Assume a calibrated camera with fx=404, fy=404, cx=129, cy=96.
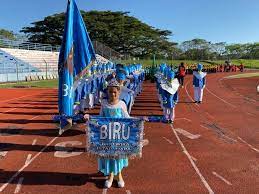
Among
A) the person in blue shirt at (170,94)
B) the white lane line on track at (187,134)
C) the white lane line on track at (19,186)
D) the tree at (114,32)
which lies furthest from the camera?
the tree at (114,32)

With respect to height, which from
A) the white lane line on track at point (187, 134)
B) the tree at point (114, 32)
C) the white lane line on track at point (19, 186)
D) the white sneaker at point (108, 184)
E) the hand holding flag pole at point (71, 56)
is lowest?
the white lane line on track at point (187, 134)

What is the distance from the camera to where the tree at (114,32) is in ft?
258

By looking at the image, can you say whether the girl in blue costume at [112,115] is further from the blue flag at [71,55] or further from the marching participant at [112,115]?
the blue flag at [71,55]

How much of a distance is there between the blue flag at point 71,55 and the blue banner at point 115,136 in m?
3.71

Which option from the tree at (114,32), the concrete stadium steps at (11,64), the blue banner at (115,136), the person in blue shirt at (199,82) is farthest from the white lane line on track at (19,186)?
the tree at (114,32)

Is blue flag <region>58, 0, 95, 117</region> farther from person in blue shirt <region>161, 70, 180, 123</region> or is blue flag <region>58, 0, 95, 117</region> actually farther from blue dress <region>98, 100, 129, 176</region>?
blue dress <region>98, 100, 129, 176</region>

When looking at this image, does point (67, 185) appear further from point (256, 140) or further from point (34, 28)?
point (34, 28)

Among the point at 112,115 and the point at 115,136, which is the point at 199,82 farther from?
the point at 115,136

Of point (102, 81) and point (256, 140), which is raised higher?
point (102, 81)

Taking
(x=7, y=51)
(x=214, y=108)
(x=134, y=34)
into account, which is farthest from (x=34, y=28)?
(x=214, y=108)

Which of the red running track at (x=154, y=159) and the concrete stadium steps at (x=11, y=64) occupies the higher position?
the concrete stadium steps at (x=11, y=64)

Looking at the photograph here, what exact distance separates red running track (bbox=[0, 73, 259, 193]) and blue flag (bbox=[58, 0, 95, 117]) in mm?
1136

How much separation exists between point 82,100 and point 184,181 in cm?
858

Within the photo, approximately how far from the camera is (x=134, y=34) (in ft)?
269
